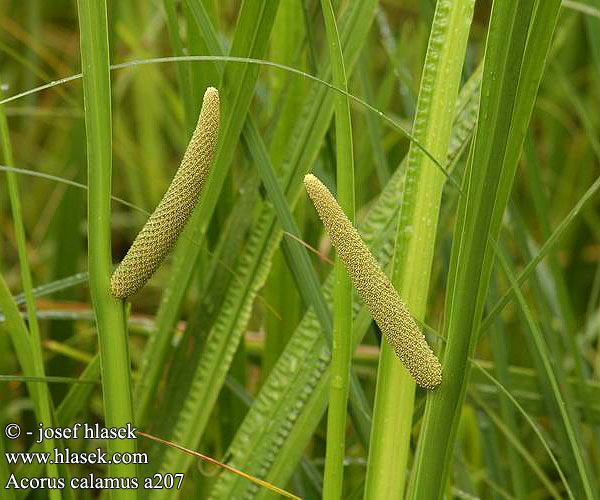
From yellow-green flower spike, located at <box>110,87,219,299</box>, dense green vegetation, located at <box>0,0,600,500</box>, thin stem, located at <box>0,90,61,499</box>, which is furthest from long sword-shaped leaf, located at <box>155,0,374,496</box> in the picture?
yellow-green flower spike, located at <box>110,87,219,299</box>

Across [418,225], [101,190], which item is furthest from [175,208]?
[418,225]

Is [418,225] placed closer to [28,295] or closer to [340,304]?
[340,304]

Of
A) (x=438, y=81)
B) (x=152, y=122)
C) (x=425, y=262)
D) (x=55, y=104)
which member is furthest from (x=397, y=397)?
(x=55, y=104)

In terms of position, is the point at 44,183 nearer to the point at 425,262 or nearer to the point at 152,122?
the point at 152,122

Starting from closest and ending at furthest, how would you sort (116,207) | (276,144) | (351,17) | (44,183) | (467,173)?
(467,173) < (351,17) < (276,144) < (44,183) < (116,207)

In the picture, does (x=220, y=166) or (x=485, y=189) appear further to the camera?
(x=220, y=166)

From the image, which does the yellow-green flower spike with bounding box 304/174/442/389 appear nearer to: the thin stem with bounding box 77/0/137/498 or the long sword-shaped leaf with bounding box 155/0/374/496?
the thin stem with bounding box 77/0/137/498
